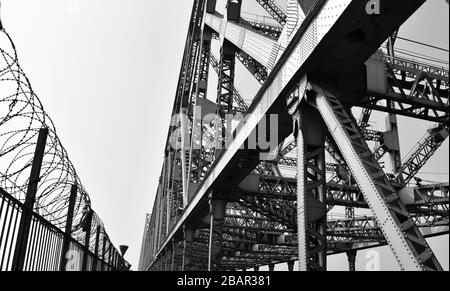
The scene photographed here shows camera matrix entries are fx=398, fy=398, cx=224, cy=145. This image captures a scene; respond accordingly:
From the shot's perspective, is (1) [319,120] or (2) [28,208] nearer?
(2) [28,208]

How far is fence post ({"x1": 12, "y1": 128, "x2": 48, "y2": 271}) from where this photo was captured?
5.90m

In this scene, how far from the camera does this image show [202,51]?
82.1ft

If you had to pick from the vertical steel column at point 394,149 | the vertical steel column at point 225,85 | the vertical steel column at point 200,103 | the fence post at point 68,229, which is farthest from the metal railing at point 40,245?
the vertical steel column at point 394,149

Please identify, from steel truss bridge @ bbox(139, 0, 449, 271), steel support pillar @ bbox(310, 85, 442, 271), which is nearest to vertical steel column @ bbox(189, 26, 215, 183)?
steel truss bridge @ bbox(139, 0, 449, 271)

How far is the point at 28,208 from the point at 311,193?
5334 millimetres

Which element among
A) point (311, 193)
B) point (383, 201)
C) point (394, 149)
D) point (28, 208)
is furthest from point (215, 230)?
point (394, 149)

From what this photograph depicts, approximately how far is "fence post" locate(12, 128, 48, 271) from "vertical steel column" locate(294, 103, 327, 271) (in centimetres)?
467

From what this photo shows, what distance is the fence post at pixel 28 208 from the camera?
232 inches

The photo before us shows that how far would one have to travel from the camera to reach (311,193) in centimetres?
836

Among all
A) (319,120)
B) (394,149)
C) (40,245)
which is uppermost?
(394,149)

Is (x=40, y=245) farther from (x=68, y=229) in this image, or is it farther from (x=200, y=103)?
(x=200, y=103)
